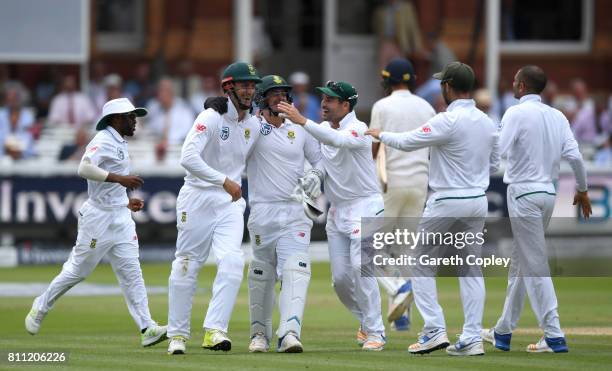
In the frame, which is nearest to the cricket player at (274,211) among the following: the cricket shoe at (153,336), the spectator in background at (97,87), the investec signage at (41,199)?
the cricket shoe at (153,336)

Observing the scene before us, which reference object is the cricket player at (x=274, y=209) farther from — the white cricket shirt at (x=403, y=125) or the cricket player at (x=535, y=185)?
the white cricket shirt at (x=403, y=125)

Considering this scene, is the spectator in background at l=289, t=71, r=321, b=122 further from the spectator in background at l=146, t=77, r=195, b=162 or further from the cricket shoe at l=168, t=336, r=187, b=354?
the cricket shoe at l=168, t=336, r=187, b=354

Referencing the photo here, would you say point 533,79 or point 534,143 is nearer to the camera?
point 534,143

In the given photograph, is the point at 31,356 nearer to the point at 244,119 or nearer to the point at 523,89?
the point at 244,119

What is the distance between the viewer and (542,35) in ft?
93.9

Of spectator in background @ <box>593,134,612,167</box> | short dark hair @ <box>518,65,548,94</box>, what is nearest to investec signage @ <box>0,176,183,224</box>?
spectator in background @ <box>593,134,612,167</box>

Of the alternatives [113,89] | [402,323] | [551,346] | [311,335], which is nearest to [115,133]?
[311,335]

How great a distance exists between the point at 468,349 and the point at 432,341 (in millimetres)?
257

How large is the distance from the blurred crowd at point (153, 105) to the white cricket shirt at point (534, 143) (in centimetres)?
1007

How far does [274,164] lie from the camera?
38.4 ft

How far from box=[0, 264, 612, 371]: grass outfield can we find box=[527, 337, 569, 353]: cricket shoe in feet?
0.32

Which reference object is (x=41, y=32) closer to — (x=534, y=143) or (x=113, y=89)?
(x=113, y=89)

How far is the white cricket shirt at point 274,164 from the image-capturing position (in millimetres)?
11711

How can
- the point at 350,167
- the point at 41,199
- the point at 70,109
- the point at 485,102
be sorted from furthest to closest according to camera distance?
the point at 70,109
the point at 485,102
the point at 41,199
the point at 350,167
